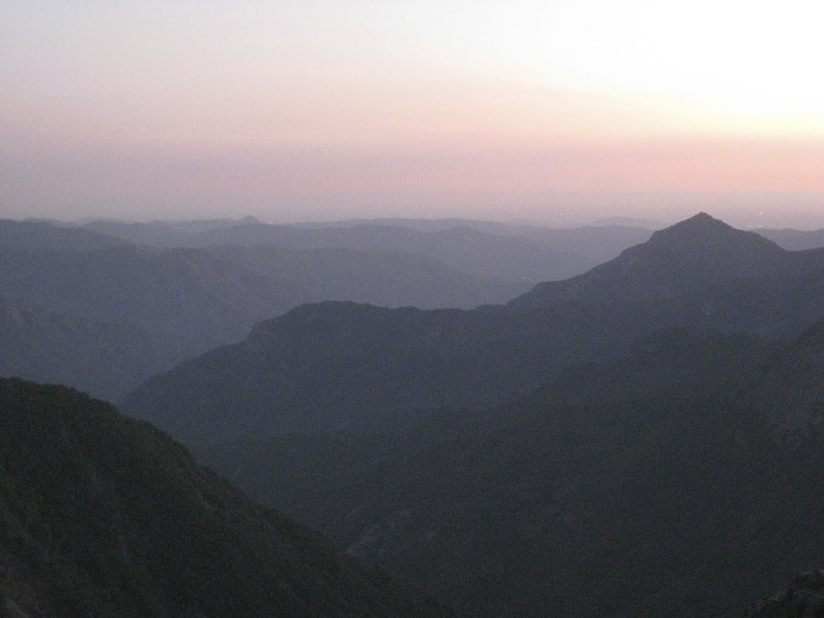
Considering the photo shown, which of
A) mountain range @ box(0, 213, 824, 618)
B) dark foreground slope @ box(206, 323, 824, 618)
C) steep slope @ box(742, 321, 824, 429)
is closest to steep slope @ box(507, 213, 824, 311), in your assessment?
mountain range @ box(0, 213, 824, 618)

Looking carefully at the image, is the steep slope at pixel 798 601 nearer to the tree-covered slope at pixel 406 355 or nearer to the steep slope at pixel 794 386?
the steep slope at pixel 794 386

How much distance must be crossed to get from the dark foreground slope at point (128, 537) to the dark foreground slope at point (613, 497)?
1440cm

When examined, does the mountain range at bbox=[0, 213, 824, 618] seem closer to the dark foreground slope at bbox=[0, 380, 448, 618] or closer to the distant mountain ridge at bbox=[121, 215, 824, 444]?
the dark foreground slope at bbox=[0, 380, 448, 618]

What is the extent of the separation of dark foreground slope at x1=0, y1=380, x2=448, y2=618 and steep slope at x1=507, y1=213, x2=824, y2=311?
102981 millimetres

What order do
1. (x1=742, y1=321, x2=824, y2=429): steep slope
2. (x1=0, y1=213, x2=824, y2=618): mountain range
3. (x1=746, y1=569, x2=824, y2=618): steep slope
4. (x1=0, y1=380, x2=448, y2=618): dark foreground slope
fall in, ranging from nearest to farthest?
(x1=746, y1=569, x2=824, y2=618): steep slope, (x1=0, y1=380, x2=448, y2=618): dark foreground slope, (x1=0, y1=213, x2=824, y2=618): mountain range, (x1=742, y1=321, x2=824, y2=429): steep slope

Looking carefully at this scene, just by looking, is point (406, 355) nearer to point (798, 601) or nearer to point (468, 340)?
point (468, 340)

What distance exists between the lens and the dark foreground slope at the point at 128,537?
3969 centimetres

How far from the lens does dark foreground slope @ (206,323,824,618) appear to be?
59.9 m

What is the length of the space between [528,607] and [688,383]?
34.2m

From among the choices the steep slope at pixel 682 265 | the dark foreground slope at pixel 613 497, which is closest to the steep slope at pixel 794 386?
the dark foreground slope at pixel 613 497

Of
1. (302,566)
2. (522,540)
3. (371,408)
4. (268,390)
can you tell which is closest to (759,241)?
(371,408)

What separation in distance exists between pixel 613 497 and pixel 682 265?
90939 millimetres

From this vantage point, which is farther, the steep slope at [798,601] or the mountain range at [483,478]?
the mountain range at [483,478]

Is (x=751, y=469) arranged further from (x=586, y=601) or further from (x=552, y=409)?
(x=552, y=409)
